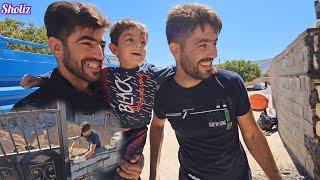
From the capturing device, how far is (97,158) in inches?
62.1

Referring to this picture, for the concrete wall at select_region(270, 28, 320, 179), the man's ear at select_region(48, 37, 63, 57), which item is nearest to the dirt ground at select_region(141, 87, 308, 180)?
the concrete wall at select_region(270, 28, 320, 179)

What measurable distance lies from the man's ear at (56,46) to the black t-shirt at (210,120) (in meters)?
0.70

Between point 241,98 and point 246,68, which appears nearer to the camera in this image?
point 241,98

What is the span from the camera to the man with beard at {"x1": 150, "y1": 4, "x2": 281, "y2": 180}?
6.77 feet

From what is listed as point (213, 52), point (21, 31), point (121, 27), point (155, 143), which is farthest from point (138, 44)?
point (21, 31)

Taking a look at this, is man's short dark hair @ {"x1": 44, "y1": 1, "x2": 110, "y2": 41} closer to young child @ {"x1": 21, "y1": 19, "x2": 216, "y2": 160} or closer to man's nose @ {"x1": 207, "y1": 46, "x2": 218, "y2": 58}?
young child @ {"x1": 21, "y1": 19, "x2": 216, "y2": 160}

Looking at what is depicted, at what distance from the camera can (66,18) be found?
1537 mm

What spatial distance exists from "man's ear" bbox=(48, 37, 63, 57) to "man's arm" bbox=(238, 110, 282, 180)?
103 centimetres

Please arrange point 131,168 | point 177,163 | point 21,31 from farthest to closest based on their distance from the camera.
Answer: point 21,31, point 177,163, point 131,168

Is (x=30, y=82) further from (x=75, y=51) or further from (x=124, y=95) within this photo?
(x=124, y=95)

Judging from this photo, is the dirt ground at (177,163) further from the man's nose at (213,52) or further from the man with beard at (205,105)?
the man's nose at (213,52)

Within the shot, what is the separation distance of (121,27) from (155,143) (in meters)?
0.72

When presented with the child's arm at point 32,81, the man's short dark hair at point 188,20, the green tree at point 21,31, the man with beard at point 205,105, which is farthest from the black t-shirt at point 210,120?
the green tree at point 21,31

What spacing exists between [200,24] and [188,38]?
10 centimetres
